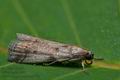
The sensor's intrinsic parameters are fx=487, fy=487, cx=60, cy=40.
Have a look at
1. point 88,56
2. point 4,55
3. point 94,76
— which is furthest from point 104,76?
point 4,55

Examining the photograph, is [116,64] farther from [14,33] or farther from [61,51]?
[14,33]

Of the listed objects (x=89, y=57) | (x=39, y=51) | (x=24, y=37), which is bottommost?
(x=89, y=57)

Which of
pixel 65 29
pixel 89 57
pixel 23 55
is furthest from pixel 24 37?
pixel 89 57

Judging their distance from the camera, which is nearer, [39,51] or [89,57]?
[89,57]

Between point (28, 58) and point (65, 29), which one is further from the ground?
point (65, 29)

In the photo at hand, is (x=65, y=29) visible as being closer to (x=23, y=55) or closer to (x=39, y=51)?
(x=39, y=51)

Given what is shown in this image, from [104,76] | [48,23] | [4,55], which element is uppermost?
[48,23]
